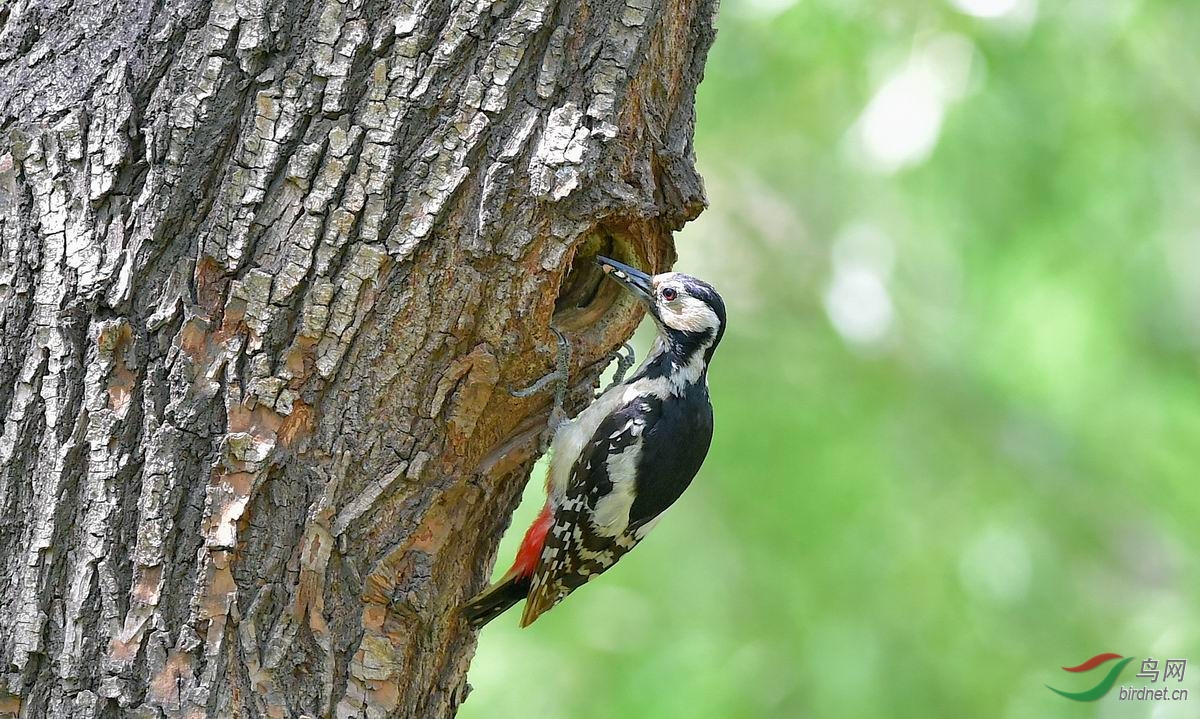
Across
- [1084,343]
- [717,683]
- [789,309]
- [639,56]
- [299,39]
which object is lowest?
[717,683]

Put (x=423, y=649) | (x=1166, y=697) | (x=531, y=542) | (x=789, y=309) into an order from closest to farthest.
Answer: (x=423, y=649)
(x=531, y=542)
(x=1166, y=697)
(x=789, y=309)

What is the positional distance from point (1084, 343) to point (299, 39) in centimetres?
464

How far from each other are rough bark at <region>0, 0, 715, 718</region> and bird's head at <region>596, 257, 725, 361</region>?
56 cm

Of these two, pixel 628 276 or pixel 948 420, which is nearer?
pixel 628 276

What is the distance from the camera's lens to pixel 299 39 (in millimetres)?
2605

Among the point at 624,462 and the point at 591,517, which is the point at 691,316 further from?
the point at 591,517

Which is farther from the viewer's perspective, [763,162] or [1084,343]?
[763,162]

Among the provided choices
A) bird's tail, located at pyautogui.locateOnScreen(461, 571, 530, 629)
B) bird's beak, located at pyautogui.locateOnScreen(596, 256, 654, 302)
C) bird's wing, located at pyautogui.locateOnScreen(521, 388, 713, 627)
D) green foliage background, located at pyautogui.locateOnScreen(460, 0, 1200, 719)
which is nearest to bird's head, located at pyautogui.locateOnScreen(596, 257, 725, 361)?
bird's beak, located at pyautogui.locateOnScreen(596, 256, 654, 302)

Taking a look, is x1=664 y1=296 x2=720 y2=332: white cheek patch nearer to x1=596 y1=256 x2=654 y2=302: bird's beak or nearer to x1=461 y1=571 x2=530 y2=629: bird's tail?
x1=596 y1=256 x2=654 y2=302: bird's beak

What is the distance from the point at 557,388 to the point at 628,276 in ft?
1.36

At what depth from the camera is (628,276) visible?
3455mm

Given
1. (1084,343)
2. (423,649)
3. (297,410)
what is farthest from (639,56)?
(1084,343)

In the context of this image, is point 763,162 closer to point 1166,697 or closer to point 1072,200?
point 1072,200

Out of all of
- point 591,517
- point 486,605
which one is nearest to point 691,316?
point 591,517
